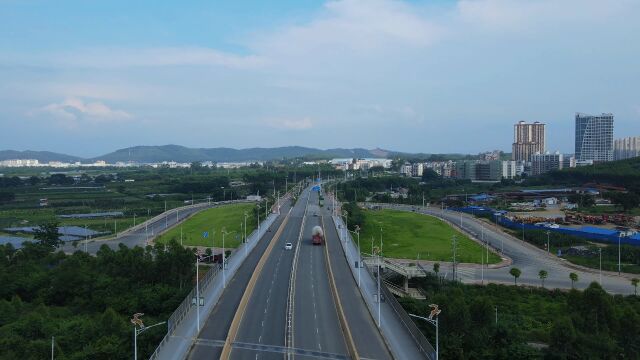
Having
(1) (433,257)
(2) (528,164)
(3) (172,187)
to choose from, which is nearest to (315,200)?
(3) (172,187)

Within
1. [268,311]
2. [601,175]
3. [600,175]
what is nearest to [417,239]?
[268,311]

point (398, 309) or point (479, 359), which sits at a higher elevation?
point (398, 309)

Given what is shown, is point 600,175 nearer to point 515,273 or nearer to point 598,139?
point 598,139

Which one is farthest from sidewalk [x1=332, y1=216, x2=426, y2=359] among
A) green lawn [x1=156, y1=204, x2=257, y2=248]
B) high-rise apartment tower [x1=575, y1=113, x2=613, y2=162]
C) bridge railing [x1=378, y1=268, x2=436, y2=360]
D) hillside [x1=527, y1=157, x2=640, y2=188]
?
high-rise apartment tower [x1=575, y1=113, x2=613, y2=162]

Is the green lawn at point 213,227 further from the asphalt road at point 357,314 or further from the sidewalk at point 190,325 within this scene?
the sidewalk at point 190,325

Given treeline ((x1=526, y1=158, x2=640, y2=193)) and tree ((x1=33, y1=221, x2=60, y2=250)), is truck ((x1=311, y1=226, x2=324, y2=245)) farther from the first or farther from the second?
treeline ((x1=526, y1=158, x2=640, y2=193))

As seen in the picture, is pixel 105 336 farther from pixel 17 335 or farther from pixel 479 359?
pixel 479 359

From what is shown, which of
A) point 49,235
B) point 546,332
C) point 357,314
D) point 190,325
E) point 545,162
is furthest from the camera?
point 545,162
